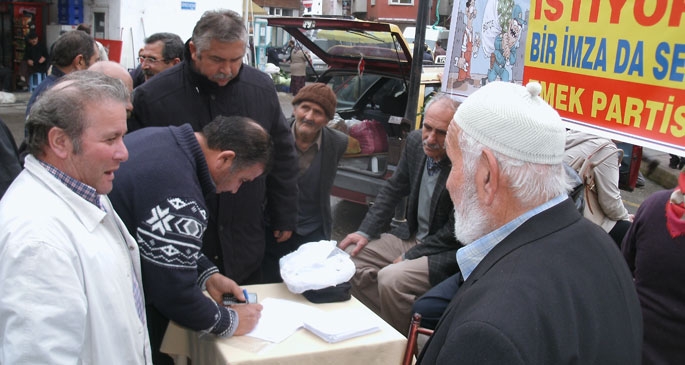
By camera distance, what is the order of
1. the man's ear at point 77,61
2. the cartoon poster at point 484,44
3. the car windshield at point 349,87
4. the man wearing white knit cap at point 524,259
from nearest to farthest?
the man wearing white knit cap at point 524,259
the cartoon poster at point 484,44
the man's ear at point 77,61
the car windshield at point 349,87

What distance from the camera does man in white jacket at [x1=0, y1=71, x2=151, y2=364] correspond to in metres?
1.42

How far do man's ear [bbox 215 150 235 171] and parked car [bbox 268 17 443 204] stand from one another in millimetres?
2904

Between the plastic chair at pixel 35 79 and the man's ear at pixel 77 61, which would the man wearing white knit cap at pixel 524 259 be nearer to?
the man's ear at pixel 77 61

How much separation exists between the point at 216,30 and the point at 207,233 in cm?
99

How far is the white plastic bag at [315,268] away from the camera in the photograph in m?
Answer: 2.66

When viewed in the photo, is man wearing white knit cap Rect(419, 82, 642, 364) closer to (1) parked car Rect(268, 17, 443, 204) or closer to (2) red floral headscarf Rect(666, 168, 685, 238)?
(2) red floral headscarf Rect(666, 168, 685, 238)

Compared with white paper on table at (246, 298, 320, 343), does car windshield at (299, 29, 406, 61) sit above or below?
above

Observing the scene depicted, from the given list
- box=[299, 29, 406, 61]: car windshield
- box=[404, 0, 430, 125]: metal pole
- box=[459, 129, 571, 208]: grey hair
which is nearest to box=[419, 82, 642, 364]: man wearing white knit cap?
box=[459, 129, 571, 208]: grey hair

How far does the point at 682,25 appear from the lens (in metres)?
Result: 2.21

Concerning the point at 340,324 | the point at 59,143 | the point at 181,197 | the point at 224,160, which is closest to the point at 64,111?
the point at 59,143

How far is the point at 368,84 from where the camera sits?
22.1 ft

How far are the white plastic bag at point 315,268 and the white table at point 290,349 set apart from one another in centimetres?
12

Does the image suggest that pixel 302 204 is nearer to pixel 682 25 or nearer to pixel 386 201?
pixel 386 201

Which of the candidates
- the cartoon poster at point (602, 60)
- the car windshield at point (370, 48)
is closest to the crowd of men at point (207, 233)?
the cartoon poster at point (602, 60)
